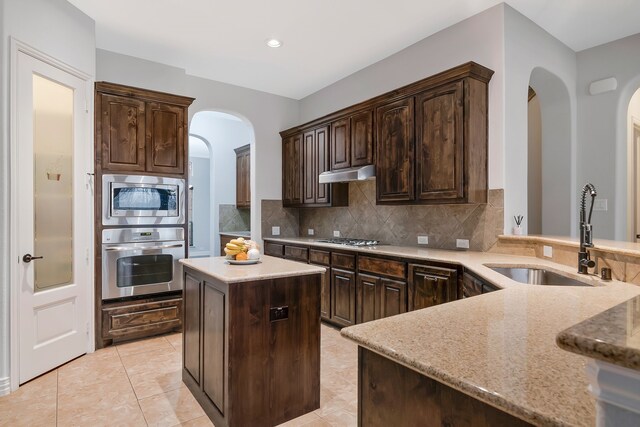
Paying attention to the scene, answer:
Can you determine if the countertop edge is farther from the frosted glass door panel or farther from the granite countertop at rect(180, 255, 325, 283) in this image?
the frosted glass door panel

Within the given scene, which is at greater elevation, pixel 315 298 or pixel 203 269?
pixel 203 269

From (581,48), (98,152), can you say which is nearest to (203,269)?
(98,152)

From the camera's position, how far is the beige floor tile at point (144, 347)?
330 cm

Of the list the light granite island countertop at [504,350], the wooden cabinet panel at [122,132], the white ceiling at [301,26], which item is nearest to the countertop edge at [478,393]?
the light granite island countertop at [504,350]

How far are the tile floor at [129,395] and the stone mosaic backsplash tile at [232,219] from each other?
3.69 metres

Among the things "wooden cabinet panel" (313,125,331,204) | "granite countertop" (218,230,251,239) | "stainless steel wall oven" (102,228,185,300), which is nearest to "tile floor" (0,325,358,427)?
"stainless steel wall oven" (102,228,185,300)

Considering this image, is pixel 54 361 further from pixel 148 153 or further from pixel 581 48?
pixel 581 48

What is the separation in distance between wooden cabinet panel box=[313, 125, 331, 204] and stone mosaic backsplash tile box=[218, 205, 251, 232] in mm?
2742

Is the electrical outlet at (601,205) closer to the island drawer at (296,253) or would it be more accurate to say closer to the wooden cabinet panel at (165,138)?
the island drawer at (296,253)

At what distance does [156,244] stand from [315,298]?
86.1 inches

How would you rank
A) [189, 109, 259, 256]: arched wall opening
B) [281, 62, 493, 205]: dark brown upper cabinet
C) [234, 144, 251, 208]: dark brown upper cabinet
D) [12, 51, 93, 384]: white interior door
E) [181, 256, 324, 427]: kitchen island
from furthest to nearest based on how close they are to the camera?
[189, 109, 259, 256]: arched wall opening → [234, 144, 251, 208]: dark brown upper cabinet → [281, 62, 493, 205]: dark brown upper cabinet → [12, 51, 93, 384]: white interior door → [181, 256, 324, 427]: kitchen island

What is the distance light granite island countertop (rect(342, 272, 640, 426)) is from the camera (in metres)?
0.68

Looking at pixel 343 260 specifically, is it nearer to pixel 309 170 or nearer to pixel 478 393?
pixel 309 170

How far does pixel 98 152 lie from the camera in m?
3.37
